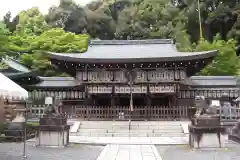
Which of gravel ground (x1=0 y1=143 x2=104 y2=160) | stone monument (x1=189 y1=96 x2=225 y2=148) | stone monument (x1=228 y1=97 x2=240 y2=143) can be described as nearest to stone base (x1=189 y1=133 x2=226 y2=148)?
stone monument (x1=189 y1=96 x2=225 y2=148)

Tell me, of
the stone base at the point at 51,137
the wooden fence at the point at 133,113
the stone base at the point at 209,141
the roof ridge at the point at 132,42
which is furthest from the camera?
the roof ridge at the point at 132,42

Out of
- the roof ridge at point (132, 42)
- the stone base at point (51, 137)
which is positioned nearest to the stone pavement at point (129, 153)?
the stone base at point (51, 137)

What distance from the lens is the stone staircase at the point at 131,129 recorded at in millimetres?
18359

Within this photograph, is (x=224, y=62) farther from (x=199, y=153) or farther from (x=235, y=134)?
(x=199, y=153)

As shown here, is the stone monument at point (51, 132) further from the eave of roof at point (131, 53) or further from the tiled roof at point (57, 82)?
the tiled roof at point (57, 82)

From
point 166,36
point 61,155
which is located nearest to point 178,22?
point 166,36

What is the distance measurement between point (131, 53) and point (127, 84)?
3128 millimetres

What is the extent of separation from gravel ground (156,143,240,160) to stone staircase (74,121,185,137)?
167 inches

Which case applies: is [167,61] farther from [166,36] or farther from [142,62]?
[166,36]

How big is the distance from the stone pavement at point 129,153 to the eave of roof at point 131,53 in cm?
995

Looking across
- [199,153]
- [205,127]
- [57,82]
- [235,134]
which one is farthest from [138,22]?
[199,153]

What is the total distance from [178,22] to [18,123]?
1406 inches

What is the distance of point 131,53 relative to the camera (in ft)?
84.6

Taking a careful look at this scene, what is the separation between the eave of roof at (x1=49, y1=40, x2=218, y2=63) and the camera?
22688 mm
